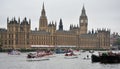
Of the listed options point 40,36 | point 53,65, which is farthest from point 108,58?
point 40,36

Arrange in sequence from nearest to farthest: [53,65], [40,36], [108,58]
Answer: [53,65] < [108,58] < [40,36]

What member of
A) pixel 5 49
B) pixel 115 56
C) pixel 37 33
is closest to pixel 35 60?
pixel 115 56

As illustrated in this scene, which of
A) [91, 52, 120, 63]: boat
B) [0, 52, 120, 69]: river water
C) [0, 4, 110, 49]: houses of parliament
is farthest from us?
[0, 4, 110, 49]: houses of parliament

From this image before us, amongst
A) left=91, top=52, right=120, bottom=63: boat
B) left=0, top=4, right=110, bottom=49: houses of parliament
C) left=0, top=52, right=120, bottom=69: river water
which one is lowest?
left=0, top=52, right=120, bottom=69: river water

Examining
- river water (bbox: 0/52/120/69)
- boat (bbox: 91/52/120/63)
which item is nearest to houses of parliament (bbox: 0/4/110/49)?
river water (bbox: 0/52/120/69)

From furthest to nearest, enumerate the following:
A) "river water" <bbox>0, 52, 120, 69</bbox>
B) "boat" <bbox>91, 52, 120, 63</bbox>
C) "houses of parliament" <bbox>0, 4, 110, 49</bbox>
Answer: "houses of parliament" <bbox>0, 4, 110, 49</bbox> < "boat" <bbox>91, 52, 120, 63</bbox> < "river water" <bbox>0, 52, 120, 69</bbox>

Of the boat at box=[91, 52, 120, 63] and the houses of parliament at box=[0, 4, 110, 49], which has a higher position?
the houses of parliament at box=[0, 4, 110, 49]

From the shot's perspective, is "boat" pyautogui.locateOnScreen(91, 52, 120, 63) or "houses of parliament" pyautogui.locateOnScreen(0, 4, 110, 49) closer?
"boat" pyautogui.locateOnScreen(91, 52, 120, 63)

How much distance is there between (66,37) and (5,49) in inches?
1825

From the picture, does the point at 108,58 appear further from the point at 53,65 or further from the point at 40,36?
the point at 40,36

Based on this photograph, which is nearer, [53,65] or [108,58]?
[53,65]

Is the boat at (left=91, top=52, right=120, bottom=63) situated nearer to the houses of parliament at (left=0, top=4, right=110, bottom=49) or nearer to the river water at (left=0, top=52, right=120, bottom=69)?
the river water at (left=0, top=52, right=120, bottom=69)

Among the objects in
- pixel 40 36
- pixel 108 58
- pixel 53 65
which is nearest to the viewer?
pixel 53 65

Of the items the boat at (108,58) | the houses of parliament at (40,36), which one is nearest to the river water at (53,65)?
the boat at (108,58)
